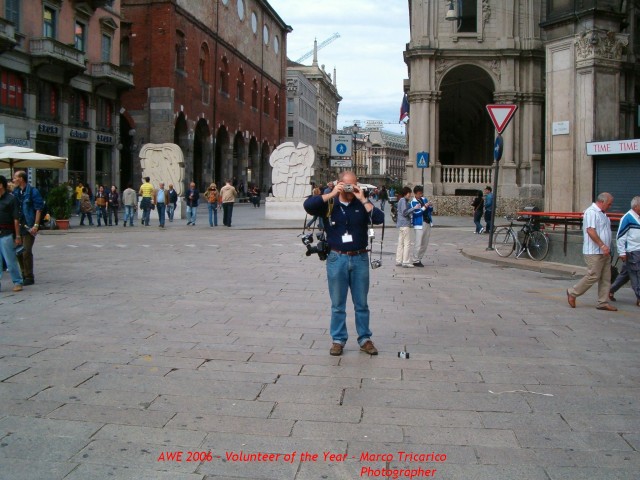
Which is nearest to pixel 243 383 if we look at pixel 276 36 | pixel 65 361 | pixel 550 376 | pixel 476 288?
pixel 65 361

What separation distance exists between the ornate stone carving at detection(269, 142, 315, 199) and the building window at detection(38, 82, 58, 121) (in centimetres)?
1259

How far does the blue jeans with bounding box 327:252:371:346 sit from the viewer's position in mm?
6859

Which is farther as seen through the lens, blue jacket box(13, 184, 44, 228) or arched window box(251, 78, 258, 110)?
arched window box(251, 78, 258, 110)

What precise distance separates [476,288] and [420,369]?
566 cm

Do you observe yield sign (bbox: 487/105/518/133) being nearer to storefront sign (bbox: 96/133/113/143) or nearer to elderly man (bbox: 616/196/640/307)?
elderly man (bbox: 616/196/640/307)

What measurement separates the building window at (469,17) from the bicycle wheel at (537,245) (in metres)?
21.0

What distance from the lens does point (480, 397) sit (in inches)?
219

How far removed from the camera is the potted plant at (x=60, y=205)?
83.1 ft

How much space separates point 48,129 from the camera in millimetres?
36281

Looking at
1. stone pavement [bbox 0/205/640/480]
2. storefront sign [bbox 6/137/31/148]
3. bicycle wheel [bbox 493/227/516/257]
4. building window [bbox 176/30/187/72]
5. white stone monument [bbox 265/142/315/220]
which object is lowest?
stone pavement [bbox 0/205/640/480]

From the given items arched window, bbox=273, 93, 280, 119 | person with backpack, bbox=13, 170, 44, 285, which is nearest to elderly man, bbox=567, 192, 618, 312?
person with backpack, bbox=13, 170, 44, 285

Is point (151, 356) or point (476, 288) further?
point (476, 288)

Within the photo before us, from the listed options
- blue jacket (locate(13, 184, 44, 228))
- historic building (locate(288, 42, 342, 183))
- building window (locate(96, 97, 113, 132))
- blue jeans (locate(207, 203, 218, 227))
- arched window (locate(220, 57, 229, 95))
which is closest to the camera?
blue jacket (locate(13, 184, 44, 228))

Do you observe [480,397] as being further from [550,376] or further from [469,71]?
[469,71]
